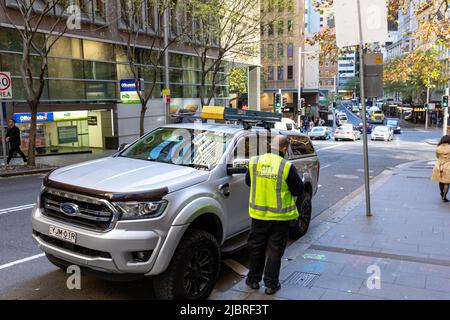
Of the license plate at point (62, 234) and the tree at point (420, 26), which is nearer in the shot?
the license plate at point (62, 234)

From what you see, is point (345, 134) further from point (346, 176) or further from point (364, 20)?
point (364, 20)

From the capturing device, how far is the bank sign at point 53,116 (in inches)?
787

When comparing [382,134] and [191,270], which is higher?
[191,270]

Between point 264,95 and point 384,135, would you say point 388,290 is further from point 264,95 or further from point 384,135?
point 264,95

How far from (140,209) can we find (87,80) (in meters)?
21.0

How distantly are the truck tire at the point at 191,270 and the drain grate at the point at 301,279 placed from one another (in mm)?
949

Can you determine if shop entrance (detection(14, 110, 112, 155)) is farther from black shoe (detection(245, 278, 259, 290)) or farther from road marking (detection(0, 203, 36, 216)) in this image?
black shoe (detection(245, 278, 259, 290))

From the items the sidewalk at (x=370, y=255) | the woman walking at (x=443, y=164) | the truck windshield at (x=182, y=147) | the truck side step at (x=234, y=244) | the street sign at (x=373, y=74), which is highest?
the street sign at (x=373, y=74)

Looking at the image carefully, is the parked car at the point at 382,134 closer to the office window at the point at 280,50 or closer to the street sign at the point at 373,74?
the office window at the point at 280,50

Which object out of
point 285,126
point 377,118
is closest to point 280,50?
point 377,118

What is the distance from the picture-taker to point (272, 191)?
468cm

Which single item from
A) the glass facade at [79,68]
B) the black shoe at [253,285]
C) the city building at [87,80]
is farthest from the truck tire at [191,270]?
the city building at [87,80]

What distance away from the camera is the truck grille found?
404 centimetres
